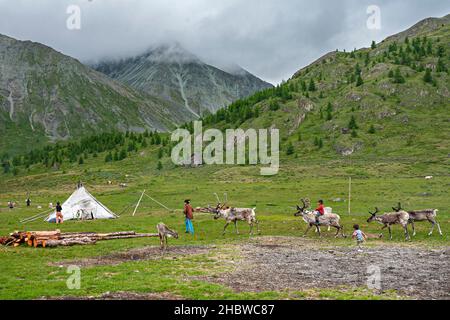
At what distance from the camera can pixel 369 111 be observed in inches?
5837

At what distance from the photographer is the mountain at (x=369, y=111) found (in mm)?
124000

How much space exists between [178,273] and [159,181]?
268 ft

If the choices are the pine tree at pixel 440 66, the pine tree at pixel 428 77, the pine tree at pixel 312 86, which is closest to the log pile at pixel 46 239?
the pine tree at pixel 428 77

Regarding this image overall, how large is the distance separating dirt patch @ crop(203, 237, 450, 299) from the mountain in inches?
3227

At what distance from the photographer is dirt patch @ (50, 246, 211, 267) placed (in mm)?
24395

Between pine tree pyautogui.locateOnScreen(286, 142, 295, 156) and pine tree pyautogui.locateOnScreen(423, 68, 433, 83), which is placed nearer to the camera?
pine tree pyautogui.locateOnScreen(286, 142, 295, 156)

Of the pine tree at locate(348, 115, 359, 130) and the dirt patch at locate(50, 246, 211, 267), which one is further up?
the pine tree at locate(348, 115, 359, 130)

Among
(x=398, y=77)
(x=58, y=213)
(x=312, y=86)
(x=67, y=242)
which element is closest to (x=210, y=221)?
(x=67, y=242)

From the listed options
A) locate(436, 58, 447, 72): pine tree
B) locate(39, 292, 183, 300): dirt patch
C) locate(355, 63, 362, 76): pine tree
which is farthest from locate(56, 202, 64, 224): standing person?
locate(355, 63, 362, 76): pine tree

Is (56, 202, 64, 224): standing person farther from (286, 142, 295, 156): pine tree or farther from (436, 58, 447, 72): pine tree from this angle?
(436, 58, 447, 72): pine tree

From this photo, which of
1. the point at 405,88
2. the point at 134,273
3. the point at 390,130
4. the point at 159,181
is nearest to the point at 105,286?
the point at 134,273

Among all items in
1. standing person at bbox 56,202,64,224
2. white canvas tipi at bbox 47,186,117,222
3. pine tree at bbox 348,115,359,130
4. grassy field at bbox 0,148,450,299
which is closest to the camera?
grassy field at bbox 0,148,450,299

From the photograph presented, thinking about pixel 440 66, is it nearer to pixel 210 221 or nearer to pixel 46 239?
pixel 210 221

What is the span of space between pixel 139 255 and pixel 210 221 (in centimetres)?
1937
